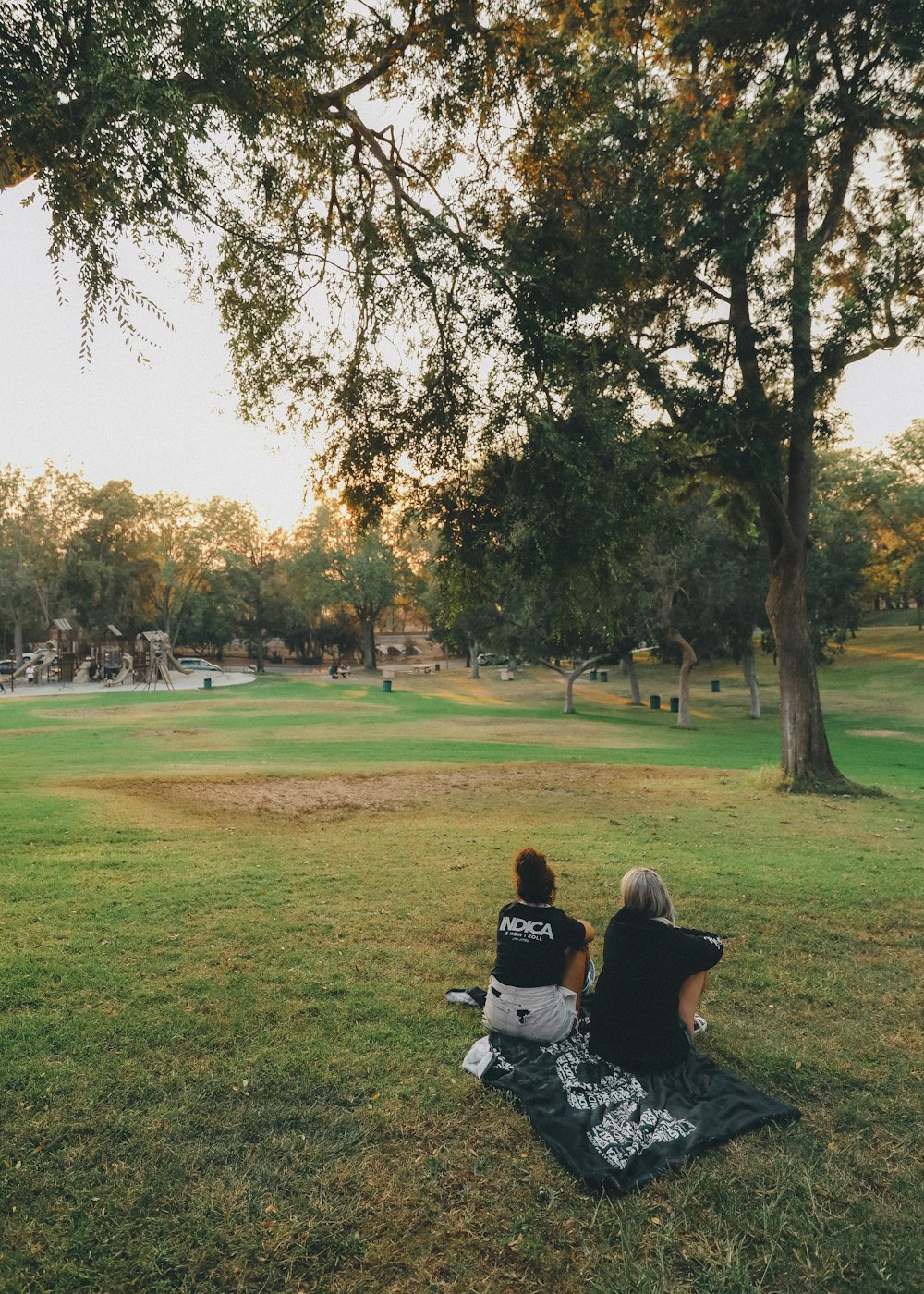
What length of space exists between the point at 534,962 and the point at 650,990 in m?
0.73

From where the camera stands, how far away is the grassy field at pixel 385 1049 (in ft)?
10.9

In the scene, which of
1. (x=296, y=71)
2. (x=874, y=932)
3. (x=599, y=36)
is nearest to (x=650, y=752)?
(x=874, y=932)

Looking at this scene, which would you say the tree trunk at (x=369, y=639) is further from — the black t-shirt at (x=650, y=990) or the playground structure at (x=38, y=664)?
the black t-shirt at (x=650, y=990)

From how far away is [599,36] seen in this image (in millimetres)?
9586

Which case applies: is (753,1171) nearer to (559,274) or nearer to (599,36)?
(559,274)

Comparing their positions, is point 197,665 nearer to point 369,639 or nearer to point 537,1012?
point 369,639

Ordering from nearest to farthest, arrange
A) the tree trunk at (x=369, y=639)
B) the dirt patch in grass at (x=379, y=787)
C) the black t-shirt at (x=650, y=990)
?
the black t-shirt at (x=650, y=990), the dirt patch in grass at (x=379, y=787), the tree trunk at (x=369, y=639)

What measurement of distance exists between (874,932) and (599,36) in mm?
10679

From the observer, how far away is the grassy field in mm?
3326

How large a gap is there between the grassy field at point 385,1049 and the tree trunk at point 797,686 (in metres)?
1.91

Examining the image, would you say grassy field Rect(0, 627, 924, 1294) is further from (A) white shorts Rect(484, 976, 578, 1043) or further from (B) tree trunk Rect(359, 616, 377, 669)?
(B) tree trunk Rect(359, 616, 377, 669)

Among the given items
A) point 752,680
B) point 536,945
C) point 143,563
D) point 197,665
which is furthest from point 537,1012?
point 197,665

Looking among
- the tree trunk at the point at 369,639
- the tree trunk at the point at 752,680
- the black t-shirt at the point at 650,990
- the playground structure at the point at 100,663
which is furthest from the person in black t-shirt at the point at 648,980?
the tree trunk at the point at 369,639

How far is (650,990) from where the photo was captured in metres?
4.61
